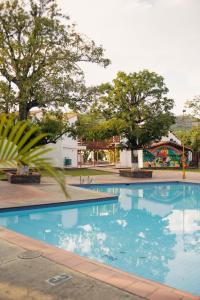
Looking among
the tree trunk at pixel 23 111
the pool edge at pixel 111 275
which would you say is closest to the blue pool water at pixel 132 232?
the pool edge at pixel 111 275

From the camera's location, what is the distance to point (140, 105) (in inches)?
941

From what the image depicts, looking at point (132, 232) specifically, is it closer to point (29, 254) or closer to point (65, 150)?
point (29, 254)

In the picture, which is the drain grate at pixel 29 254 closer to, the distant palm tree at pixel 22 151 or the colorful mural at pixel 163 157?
the distant palm tree at pixel 22 151

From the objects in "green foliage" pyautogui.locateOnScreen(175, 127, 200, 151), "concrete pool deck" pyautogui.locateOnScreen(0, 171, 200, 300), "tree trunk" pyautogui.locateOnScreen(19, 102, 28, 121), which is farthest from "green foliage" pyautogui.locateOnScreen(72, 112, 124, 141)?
"green foliage" pyautogui.locateOnScreen(175, 127, 200, 151)

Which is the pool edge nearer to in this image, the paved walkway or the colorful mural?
the paved walkway

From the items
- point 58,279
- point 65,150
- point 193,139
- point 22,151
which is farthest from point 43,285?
point 193,139

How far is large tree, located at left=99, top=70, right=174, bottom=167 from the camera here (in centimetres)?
2341

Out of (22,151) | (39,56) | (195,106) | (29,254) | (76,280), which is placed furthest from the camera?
(195,106)

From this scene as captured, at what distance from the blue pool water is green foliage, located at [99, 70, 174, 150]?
27.7ft

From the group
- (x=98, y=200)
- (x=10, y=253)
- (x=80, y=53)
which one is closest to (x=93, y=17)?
(x=80, y=53)

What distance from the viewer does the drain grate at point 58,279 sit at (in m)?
4.34

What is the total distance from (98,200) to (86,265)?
8143 millimetres

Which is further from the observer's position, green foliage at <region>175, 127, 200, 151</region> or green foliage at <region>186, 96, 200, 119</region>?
green foliage at <region>175, 127, 200, 151</region>

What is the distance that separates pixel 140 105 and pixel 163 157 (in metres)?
14.8
